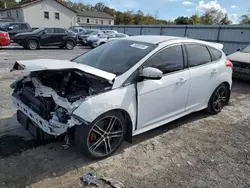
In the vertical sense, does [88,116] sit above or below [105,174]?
above

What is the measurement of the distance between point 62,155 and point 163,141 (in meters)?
1.62

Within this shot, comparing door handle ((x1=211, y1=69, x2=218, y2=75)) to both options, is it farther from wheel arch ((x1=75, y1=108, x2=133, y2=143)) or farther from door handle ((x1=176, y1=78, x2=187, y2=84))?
wheel arch ((x1=75, y1=108, x2=133, y2=143))

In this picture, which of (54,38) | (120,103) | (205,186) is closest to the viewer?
(205,186)

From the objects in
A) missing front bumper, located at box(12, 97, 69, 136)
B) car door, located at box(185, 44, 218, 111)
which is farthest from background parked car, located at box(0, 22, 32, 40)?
car door, located at box(185, 44, 218, 111)

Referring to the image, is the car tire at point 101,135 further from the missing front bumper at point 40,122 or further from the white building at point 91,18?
the white building at point 91,18

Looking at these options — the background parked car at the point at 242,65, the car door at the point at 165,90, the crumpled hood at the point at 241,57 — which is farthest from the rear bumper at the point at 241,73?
the car door at the point at 165,90

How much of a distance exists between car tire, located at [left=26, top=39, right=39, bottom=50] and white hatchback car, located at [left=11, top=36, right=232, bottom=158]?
1283 centimetres

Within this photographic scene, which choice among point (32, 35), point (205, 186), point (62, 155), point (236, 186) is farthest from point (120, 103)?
point (32, 35)

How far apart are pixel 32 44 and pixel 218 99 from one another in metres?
13.9

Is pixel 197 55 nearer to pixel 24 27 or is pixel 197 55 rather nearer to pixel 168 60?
pixel 168 60

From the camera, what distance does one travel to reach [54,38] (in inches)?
649

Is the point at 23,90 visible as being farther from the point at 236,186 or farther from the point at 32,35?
the point at 32,35

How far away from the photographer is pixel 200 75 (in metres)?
4.18

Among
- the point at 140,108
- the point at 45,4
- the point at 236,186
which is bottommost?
the point at 236,186
